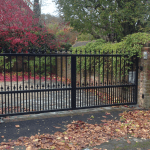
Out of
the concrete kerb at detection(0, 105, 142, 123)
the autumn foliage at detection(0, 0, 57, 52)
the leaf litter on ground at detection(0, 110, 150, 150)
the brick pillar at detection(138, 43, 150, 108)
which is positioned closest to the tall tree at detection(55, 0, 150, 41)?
the autumn foliage at detection(0, 0, 57, 52)

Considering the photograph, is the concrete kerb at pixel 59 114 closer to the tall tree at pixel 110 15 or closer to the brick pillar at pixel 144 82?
the brick pillar at pixel 144 82

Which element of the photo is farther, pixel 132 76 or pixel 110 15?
pixel 110 15

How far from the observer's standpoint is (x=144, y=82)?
6.56 meters

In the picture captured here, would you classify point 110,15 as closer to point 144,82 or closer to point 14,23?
point 144,82

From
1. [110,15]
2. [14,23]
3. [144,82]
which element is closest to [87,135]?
[144,82]

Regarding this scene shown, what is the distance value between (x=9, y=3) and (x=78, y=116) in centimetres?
930

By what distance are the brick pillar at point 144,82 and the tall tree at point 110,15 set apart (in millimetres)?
4475

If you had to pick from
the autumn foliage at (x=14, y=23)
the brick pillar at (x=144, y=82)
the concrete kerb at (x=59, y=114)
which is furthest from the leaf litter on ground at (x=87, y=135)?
the autumn foliage at (x=14, y=23)

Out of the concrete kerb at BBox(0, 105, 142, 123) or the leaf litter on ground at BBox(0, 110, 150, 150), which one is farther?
the concrete kerb at BBox(0, 105, 142, 123)

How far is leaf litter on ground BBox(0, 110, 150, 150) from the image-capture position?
3971 mm

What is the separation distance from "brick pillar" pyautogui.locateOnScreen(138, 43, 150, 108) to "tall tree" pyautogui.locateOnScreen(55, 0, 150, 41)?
4.47 m

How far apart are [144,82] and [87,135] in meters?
3.17

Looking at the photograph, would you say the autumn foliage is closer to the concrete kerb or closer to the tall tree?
the tall tree

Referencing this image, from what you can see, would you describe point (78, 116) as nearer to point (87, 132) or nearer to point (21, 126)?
point (87, 132)
